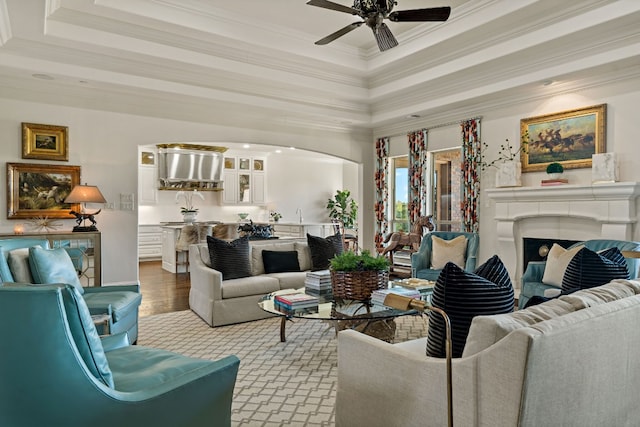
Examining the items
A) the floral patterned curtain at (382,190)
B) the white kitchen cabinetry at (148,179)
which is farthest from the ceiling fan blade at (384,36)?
the white kitchen cabinetry at (148,179)

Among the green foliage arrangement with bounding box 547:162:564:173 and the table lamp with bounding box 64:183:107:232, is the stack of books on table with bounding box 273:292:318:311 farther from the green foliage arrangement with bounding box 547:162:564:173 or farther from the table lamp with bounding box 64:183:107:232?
the green foliage arrangement with bounding box 547:162:564:173

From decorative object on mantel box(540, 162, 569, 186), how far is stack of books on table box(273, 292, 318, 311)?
356 centimetres

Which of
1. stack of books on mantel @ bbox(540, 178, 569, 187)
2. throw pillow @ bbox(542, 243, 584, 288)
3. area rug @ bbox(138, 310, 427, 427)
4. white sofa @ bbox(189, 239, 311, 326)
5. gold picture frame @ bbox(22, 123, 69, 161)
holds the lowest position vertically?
area rug @ bbox(138, 310, 427, 427)

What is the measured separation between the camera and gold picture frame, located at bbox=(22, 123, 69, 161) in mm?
5223

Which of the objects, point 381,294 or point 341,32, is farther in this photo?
point 341,32

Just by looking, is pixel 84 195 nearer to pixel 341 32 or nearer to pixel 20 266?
pixel 20 266

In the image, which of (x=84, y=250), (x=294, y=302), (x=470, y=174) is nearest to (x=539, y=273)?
(x=470, y=174)

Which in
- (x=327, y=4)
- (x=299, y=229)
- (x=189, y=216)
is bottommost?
(x=299, y=229)

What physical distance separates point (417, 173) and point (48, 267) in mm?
5555

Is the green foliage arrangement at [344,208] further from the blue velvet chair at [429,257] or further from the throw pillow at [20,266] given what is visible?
the throw pillow at [20,266]

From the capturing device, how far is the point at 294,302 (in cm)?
322

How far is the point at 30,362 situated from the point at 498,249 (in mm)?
5710

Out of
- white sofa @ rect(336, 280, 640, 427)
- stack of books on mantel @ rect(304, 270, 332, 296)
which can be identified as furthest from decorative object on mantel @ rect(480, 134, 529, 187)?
white sofa @ rect(336, 280, 640, 427)

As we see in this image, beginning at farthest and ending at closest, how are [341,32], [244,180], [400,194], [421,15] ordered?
[244,180] < [400,194] < [341,32] < [421,15]
